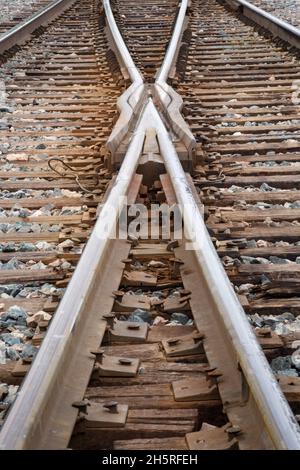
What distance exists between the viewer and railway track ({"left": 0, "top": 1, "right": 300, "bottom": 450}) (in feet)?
7.35

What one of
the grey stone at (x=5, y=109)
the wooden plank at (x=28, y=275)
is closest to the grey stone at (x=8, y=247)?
the wooden plank at (x=28, y=275)

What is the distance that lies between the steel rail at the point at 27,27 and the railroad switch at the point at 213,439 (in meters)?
7.90

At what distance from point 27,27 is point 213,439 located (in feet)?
30.9

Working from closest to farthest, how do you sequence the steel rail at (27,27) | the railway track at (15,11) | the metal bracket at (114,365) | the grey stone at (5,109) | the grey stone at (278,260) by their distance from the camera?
the metal bracket at (114,365) → the grey stone at (278,260) → the grey stone at (5,109) → the steel rail at (27,27) → the railway track at (15,11)

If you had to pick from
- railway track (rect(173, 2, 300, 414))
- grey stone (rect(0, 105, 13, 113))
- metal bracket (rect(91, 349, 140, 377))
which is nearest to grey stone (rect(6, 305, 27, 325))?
metal bracket (rect(91, 349, 140, 377))

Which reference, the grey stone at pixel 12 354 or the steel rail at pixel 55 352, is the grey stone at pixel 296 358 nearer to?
the steel rail at pixel 55 352

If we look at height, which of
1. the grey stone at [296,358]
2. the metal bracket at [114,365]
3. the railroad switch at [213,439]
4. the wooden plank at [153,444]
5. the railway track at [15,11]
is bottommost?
the railway track at [15,11]

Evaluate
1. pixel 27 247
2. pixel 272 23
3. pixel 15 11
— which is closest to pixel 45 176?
pixel 27 247

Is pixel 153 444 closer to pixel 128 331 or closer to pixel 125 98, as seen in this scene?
pixel 128 331

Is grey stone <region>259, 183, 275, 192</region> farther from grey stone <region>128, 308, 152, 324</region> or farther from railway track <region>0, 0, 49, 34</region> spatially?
→ railway track <region>0, 0, 49, 34</region>

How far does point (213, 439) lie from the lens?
7.14ft

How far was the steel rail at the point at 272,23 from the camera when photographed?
8995mm

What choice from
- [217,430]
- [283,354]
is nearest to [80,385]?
[217,430]

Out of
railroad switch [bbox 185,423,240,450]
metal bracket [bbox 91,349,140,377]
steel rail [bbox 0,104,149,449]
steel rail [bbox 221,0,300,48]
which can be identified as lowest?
steel rail [bbox 221,0,300,48]
